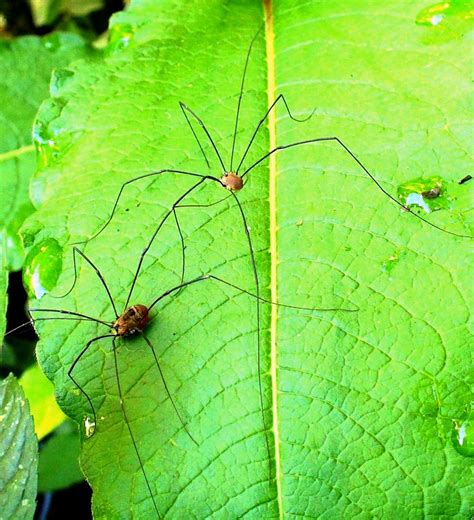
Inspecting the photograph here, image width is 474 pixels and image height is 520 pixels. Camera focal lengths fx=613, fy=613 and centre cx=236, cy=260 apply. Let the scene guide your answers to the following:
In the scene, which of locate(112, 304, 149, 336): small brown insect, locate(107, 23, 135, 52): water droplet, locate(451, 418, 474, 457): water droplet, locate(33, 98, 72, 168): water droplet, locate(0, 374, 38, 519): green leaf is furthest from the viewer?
locate(107, 23, 135, 52): water droplet

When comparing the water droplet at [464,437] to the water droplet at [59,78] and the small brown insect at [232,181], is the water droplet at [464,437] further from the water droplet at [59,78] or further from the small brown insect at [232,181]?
the water droplet at [59,78]

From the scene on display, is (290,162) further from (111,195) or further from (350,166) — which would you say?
(111,195)

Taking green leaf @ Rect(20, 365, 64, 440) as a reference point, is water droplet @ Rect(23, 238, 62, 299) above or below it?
above

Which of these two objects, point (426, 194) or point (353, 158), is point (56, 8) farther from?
point (426, 194)

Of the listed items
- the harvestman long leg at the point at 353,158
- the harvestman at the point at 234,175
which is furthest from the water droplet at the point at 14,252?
the harvestman long leg at the point at 353,158

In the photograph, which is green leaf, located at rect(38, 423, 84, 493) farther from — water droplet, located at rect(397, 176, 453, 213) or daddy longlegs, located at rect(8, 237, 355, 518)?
water droplet, located at rect(397, 176, 453, 213)

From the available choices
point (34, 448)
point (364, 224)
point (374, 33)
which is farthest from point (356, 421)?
point (374, 33)

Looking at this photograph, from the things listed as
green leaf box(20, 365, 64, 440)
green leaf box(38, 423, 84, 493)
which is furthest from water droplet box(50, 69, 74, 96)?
green leaf box(38, 423, 84, 493)
